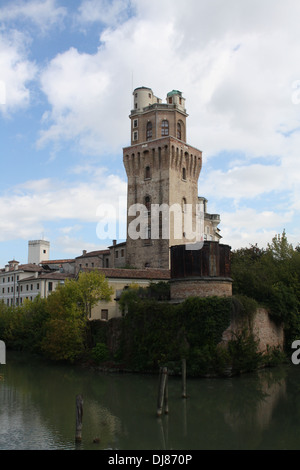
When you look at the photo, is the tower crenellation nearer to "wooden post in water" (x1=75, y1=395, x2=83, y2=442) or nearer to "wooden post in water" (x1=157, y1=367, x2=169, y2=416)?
"wooden post in water" (x1=157, y1=367, x2=169, y2=416)

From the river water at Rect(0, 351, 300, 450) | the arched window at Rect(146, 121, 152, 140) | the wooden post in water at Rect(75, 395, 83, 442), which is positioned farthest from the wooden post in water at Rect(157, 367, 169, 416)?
the arched window at Rect(146, 121, 152, 140)

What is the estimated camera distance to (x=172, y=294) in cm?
2811

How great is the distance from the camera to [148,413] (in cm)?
1670

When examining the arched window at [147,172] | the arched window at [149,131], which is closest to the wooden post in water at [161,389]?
the arched window at [147,172]

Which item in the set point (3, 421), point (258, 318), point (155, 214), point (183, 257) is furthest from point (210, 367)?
point (155, 214)

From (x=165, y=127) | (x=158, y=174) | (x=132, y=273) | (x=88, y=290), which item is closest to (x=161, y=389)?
(x=88, y=290)

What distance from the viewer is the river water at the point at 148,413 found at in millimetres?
13227

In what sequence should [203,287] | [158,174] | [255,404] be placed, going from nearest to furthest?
[255,404], [203,287], [158,174]

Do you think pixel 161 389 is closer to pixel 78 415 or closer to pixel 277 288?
pixel 78 415

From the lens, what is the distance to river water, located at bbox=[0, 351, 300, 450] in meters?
13.2

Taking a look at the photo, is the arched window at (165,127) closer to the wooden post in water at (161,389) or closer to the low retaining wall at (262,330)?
the low retaining wall at (262,330)
